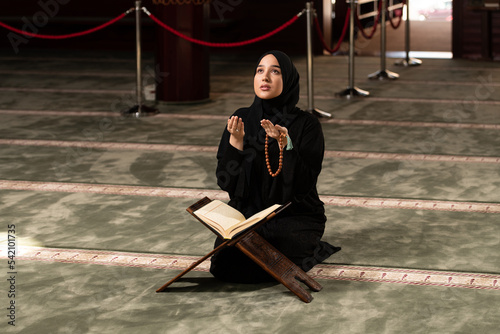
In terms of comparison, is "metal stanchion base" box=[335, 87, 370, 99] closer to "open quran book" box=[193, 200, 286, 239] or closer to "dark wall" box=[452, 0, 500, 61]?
"dark wall" box=[452, 0, 500, 61]

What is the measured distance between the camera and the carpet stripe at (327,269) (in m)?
3.47

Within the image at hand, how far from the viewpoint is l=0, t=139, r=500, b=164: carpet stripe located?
565 cm

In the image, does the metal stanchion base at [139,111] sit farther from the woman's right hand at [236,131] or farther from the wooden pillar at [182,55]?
the woman's right hand at [236,131]


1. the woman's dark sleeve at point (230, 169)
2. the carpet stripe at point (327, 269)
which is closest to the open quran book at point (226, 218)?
the woman's dark sleeve at point (230, 169)

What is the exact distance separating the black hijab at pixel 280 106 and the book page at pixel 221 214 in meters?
0.33

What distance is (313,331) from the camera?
299cm

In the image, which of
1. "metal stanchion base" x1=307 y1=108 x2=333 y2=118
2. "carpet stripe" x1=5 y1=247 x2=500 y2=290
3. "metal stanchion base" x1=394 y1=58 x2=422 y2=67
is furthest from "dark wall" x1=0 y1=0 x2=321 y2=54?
"carpet stripe" x1=5 y1=247 x2=500 y2=290

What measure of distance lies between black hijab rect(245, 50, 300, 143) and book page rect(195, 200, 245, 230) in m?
0.33

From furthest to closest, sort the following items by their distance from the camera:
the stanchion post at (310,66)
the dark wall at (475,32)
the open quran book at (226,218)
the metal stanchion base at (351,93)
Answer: the dark wall at (475,32), the metal stanchion base at (351,93), the stanchion post at (310,66), the open quran book at (226,218)

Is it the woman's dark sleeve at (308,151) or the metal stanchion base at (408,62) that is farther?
the metal stanchion base at (408,62)

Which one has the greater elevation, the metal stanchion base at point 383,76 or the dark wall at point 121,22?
the dark wall at point 121,22

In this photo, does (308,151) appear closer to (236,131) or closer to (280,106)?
(280,106)

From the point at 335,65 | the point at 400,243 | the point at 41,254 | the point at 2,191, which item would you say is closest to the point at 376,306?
the point at 400,243

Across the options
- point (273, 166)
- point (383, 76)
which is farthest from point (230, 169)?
point (383, 76)
